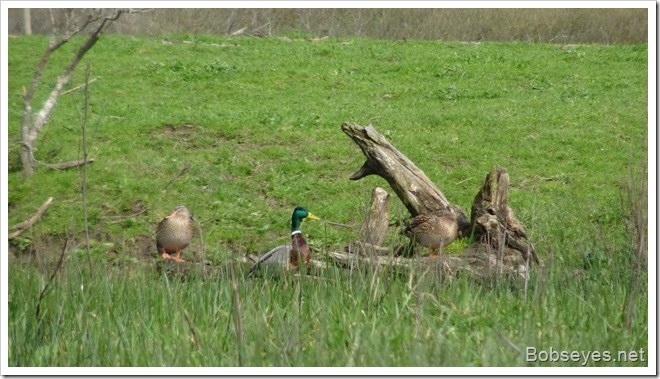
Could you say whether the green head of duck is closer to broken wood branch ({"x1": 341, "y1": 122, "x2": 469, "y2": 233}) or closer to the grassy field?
the grassy field

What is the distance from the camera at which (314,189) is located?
1048 centimetres

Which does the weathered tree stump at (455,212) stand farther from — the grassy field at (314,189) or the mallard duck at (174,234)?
the mallard duck at (174,234)

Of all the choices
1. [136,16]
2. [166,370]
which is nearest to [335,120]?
[136,16]

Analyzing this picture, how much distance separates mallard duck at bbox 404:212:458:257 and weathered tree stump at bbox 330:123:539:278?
0.16 metres

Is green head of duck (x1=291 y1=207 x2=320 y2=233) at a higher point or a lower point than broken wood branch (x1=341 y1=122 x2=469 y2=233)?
lower

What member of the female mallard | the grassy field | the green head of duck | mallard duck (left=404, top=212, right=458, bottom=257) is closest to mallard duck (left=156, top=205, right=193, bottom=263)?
the grassy field

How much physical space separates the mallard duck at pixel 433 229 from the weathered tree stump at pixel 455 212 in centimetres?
16

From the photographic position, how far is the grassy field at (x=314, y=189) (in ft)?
15.8

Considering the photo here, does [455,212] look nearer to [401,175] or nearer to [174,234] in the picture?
[401,175]

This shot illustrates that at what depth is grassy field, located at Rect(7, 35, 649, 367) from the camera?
4.82 meters

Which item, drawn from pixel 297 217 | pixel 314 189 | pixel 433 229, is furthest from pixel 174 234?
pixel 314 189

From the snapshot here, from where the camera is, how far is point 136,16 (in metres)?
16.3

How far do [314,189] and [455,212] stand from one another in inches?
117

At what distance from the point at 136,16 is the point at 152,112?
13.4 ft
